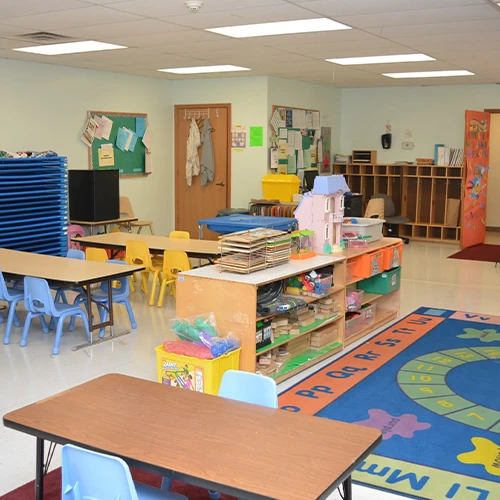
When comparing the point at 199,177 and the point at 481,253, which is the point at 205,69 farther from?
the point at 481,253

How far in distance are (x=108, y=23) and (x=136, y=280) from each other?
3.65 m

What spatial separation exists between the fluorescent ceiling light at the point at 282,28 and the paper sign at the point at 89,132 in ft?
12.3

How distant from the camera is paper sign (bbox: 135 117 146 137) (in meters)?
11.0

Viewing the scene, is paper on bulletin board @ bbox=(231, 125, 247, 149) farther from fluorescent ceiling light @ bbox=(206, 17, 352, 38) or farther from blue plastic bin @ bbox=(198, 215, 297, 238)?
blue plastic bin @ bbox=(198, 215, 297, 238)

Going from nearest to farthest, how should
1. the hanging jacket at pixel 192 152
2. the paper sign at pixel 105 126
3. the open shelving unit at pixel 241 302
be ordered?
the open shelving unit at pixel 241 302 < the paper sign at pixel 105 126 < the hanging jacket at pixel 192 152

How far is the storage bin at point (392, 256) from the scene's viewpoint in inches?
269

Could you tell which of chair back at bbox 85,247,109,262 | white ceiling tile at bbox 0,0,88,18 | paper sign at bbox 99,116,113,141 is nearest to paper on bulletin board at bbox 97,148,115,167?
paper sign at bbox 99,116,113,141

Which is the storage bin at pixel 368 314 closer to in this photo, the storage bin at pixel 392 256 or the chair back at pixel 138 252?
the storage bin at pixel 392 256

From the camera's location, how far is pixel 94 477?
2314 millimetres

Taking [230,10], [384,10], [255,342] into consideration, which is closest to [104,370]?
[255,342]

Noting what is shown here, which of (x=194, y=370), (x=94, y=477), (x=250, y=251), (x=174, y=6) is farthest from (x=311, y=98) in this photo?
(x=94, y=477)

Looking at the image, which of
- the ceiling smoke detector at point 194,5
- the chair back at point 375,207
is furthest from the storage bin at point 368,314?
the chair back at point 375,207

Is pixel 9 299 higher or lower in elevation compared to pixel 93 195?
lower

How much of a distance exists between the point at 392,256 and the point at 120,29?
138 inches
